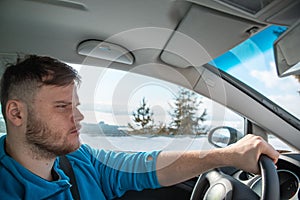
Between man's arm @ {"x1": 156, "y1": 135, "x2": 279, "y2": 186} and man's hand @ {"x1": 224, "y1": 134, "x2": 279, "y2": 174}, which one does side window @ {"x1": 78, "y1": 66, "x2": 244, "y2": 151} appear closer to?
man's arm @ {"x1": 156, "y1": 135, "x2": 279, "y2": 186}

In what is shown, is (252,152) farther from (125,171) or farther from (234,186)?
(125,171)

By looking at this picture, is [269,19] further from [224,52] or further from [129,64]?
[129,64]

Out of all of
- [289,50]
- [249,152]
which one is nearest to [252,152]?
[249,152]

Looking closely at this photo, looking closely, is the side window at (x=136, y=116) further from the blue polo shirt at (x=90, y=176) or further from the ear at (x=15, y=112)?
the ear at (x=15, y=112)

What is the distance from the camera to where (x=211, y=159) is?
42.5 inches

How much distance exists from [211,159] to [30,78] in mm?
716

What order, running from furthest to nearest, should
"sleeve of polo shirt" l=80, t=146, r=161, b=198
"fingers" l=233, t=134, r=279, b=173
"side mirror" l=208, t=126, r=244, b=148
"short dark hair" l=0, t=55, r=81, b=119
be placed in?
"side mirror" l=208, t=126, r=244, b=148
"sleeve of polo shirt" l=80, t=146, r=161, b=198
"short dark hair" l=0, t=55, r=81, b=119
"fingers" l=233, t=134, r=279, b=173

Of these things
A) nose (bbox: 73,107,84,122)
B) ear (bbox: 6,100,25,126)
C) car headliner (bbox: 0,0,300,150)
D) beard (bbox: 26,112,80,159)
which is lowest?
beard (bbox: 26,112,80,159)

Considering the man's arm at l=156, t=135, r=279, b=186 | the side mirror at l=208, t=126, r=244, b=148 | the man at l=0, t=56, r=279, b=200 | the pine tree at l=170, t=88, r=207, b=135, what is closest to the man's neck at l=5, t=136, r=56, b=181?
the man at l=0, t=56, r=279, b=200

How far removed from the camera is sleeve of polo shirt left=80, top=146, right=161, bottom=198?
128cm

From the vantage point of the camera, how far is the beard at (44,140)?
3.67 ft

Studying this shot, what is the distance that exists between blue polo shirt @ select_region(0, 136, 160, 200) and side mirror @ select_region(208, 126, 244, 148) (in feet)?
1.38

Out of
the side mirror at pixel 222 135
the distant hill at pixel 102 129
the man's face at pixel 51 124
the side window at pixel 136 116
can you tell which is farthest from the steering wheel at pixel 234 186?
the man's face at pixel 51 124

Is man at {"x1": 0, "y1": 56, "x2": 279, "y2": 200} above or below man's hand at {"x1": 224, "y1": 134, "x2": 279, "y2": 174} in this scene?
below
